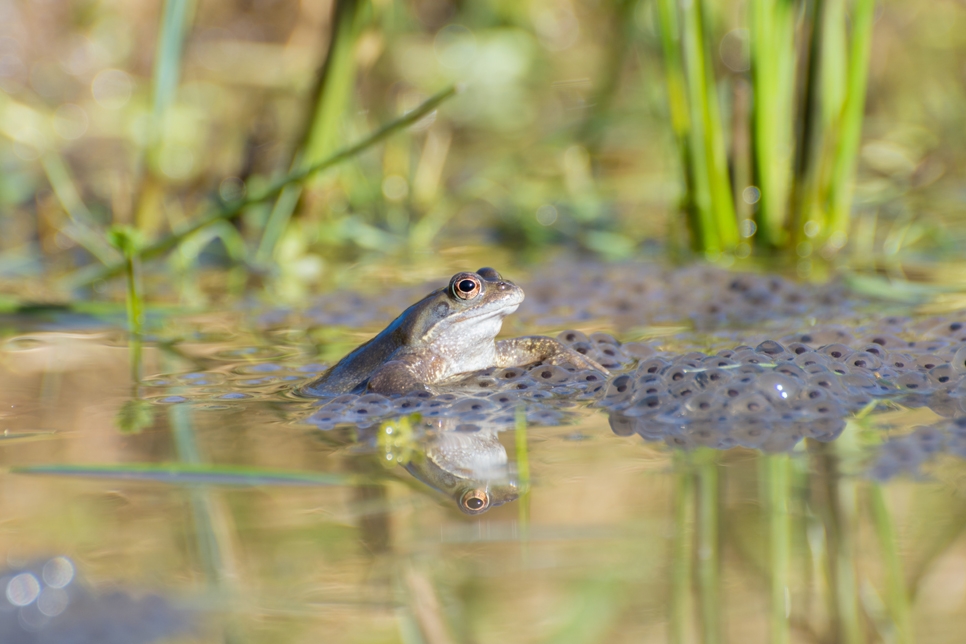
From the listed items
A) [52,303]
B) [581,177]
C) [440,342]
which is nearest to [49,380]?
[52,303]

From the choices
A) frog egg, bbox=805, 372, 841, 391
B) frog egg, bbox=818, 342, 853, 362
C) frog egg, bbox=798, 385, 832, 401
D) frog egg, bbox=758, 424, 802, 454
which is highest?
frog egg, bbox=818, 342, 853, 362

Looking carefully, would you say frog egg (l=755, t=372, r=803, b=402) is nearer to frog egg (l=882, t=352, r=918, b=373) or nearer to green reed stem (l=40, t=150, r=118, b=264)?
frog egg (l=882, t=352, r=918, b=373)

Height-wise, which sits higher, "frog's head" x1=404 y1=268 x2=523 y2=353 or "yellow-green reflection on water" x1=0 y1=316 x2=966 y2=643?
"frog's head" x1=404 y1=268 x2=523 y2=353

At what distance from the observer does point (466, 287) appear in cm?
308

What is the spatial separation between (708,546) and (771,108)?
2.71m

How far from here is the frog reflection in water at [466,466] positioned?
2.11 m

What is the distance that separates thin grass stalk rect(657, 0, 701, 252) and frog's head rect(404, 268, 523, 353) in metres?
1.28

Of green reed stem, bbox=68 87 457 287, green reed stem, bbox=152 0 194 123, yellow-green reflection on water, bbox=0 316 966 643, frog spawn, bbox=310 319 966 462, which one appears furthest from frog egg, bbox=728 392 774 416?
green reed stem, bbox=152 0 194 123

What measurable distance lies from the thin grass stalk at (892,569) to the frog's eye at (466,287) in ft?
4.57

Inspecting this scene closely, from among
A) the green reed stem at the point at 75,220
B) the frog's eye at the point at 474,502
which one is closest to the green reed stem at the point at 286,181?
the green reed stem at the point at 75,220

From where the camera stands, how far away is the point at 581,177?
19.2ft

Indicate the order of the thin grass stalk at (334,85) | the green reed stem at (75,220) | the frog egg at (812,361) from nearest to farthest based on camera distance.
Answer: the frog egg at (812,361) < the green reed stem at (75,220) < the thin grass stalk at (334,85)

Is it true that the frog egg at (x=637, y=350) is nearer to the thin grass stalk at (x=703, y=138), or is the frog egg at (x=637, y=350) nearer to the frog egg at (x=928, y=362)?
the frog egg at (x=928, y=362)

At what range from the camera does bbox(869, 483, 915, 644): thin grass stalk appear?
1535 mm
